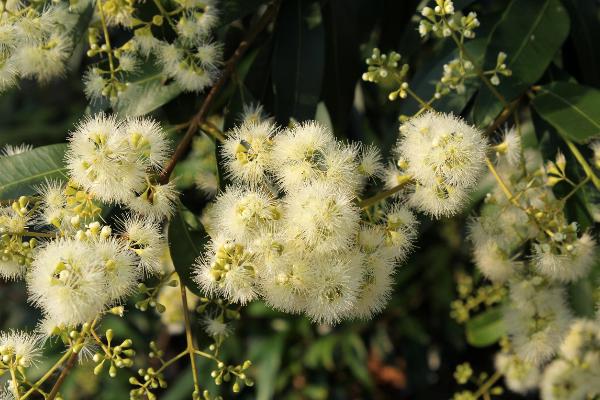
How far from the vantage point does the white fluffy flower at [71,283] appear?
1.26 m

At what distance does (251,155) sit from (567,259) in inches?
33.3

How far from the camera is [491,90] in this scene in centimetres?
177

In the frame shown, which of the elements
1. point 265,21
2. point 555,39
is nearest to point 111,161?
point 265,21

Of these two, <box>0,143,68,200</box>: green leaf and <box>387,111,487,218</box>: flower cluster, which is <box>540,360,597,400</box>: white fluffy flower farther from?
<box>0,143,68,200</box>: green leaf

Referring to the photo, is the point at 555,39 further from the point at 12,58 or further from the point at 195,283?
the point at 12,58

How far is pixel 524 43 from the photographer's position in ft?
6.45

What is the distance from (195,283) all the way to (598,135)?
1066 millimetres

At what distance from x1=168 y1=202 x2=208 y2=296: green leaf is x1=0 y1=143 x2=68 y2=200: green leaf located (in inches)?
11.5

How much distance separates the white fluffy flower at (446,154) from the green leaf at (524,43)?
36 centimetres

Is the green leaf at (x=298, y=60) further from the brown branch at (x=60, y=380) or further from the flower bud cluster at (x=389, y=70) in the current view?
the brown branch at (x=60, y=380)

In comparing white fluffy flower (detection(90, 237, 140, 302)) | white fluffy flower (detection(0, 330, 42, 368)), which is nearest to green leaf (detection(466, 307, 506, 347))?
white fluffy flower (detection(90, 237, 140, 302))

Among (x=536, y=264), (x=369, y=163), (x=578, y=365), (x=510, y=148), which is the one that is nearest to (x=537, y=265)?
(x=536, y=264)

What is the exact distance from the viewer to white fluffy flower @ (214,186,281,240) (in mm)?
1345

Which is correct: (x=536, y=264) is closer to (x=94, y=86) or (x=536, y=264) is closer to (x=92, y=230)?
(x=92, y=230)
